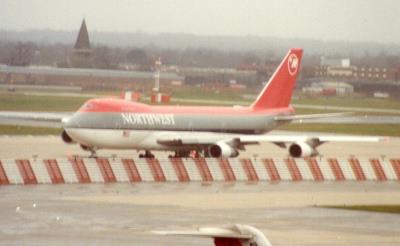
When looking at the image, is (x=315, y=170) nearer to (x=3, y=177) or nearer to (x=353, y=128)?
(x=3, y=177)

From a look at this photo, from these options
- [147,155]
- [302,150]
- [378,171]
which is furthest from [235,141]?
[378,171]

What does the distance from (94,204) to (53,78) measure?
8642 centimetres

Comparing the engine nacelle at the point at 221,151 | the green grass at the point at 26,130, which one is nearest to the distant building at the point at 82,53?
the green grass at the point at 26,130

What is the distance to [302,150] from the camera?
60.8 metres

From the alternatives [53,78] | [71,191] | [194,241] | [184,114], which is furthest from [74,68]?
[194,241]

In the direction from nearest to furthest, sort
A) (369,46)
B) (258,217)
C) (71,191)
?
(258,217)
(71,191)
(369,46)

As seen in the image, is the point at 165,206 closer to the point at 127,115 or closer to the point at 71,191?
the point at 71,191

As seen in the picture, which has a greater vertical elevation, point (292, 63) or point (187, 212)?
point (187, 212)

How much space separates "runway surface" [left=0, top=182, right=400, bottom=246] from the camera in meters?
34.5

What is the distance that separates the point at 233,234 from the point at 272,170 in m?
34.3

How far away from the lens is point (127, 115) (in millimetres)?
61656

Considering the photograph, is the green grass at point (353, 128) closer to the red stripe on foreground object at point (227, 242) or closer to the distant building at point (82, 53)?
the distant building at point (82, 53)

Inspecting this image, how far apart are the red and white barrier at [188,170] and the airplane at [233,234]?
29599mm

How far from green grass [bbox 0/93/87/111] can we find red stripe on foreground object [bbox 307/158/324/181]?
1627 inches
